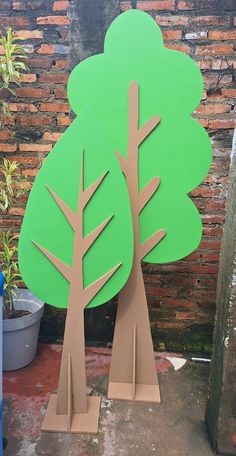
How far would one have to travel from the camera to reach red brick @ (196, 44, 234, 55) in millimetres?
2025

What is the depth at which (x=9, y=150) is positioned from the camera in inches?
90.0

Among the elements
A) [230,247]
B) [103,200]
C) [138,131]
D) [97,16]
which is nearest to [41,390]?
[103,200]

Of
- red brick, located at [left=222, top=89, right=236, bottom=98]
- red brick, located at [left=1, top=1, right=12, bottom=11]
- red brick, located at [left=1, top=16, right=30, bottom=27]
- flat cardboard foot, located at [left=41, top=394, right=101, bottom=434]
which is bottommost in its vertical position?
flat cardboard foot, located at [left=41, top=394, right=101, bottom=434]

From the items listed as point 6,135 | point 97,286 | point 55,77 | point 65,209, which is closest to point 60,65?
point 55,77

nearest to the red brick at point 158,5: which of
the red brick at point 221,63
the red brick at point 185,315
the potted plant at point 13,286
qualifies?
the red brick at point 221,63

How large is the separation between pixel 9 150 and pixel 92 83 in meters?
0.79

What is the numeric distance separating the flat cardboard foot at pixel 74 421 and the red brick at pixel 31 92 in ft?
5.73

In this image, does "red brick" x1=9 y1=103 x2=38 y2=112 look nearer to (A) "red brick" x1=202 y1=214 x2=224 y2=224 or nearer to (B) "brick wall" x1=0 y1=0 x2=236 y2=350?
(B) "brick wall" x1=0 y1=0 x2=236 y2=350

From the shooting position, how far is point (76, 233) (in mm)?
1709

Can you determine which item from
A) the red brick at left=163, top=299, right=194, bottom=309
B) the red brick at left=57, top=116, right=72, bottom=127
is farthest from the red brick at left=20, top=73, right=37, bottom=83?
the red brick at left=163, top=299, right=194, bottom=309

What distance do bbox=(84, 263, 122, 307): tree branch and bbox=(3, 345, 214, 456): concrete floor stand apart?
0.68 m

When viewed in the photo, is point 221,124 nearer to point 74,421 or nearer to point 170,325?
point 170,325

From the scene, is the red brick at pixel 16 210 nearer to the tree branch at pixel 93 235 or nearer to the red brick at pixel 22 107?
the red brick at pixel 22 107

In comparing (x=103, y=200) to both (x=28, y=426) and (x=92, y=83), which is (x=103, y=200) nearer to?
(x=92, y=83)
